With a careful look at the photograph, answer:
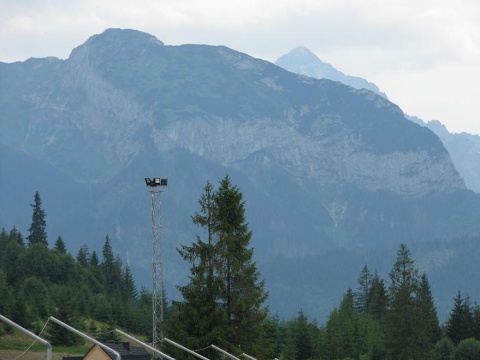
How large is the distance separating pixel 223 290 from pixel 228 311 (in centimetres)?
135

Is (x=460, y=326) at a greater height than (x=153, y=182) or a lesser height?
lesser

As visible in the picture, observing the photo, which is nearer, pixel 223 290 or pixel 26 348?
pixel 223 290

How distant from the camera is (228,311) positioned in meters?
72.9

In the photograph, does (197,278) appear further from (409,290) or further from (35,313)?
(35,313)

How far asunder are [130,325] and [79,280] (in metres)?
34.3

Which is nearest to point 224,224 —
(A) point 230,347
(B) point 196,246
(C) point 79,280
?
(B) point 196,246

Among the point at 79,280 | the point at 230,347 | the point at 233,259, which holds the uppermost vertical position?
the point at 79,280

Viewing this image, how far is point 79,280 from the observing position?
186 meters

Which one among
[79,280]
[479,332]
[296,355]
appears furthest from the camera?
[79,280]

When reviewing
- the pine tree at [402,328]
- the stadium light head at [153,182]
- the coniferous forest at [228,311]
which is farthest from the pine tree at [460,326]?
the stadium light head at [153,182]

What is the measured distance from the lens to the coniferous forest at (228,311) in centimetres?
7244

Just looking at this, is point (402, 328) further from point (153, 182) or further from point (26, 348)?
point (153, 182)

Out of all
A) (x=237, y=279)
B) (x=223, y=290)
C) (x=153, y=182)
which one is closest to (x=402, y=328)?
(x=153, y=182)

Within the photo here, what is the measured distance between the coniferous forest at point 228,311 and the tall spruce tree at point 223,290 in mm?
61
